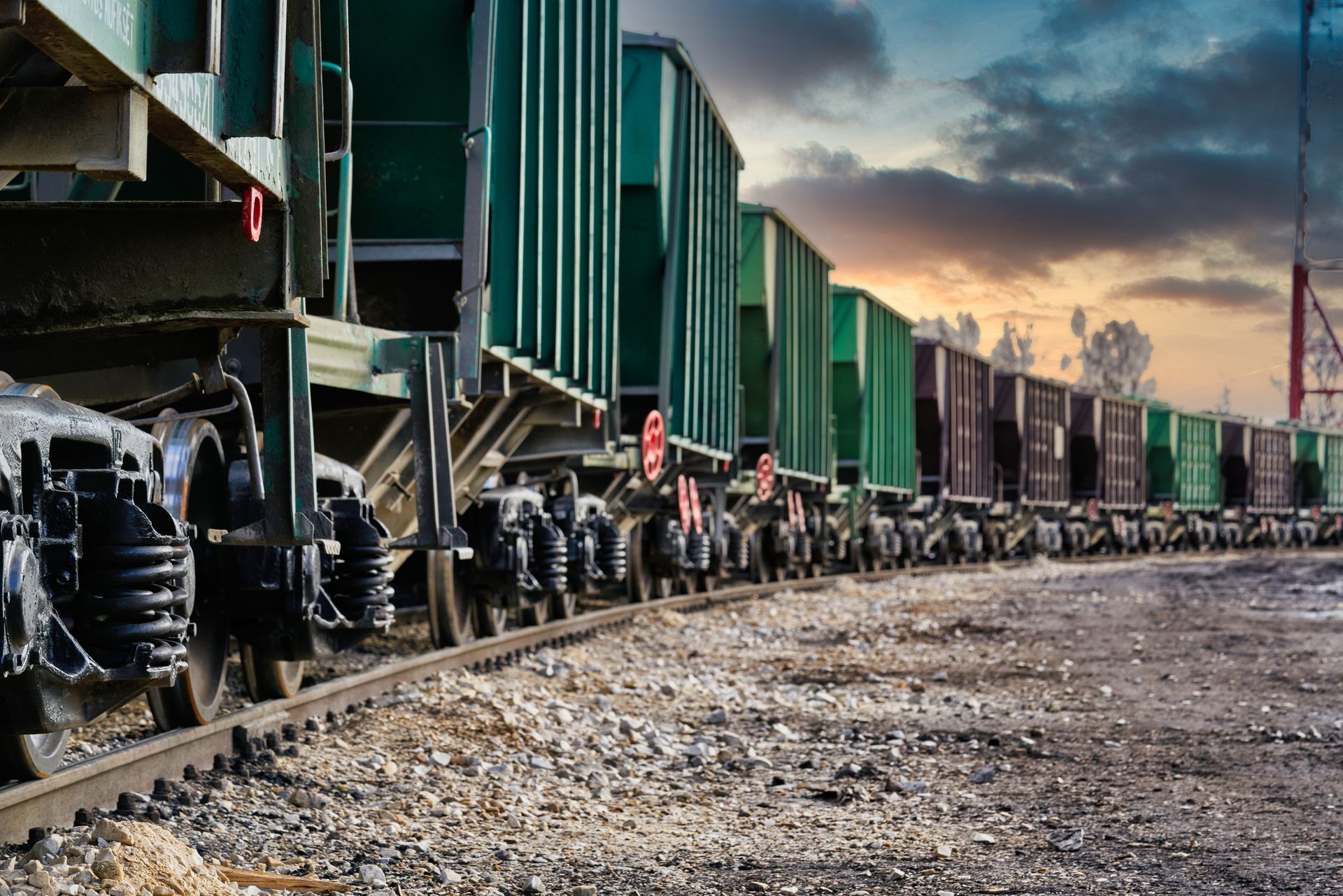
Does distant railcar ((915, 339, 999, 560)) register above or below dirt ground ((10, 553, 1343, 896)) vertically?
above

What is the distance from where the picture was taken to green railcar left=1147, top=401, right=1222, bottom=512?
40.2 m

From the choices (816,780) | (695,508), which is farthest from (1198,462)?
(816,780)

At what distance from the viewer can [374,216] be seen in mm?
6586

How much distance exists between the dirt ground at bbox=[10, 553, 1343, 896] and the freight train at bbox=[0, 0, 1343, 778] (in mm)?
662

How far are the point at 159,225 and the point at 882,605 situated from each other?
1360 centimetres

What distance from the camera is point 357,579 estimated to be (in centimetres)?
518

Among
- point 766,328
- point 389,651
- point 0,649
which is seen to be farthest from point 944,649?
point 0,649

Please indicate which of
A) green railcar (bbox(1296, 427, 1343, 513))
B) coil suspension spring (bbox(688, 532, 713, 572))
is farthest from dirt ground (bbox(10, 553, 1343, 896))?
green railcar (bbox(1296, 427, 1343, 513))

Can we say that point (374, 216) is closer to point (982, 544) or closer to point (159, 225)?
point (159, 225)

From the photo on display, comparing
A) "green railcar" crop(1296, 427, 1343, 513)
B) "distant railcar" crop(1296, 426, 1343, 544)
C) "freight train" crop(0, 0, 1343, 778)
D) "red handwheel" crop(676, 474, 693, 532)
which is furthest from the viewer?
"green railcar" crop(1296, 427, 1343, 513)

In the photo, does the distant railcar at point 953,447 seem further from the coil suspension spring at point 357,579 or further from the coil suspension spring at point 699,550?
the coil suspension spring at point 357,579

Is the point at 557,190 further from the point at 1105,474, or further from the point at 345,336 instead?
the point at 1105,474

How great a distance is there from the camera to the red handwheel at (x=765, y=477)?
15.4 metres

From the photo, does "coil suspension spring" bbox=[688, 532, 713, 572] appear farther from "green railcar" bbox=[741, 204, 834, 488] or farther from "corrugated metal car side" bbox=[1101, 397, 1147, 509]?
"corrugated metal car side" bbox=[1101, 397, 1147, 509]
